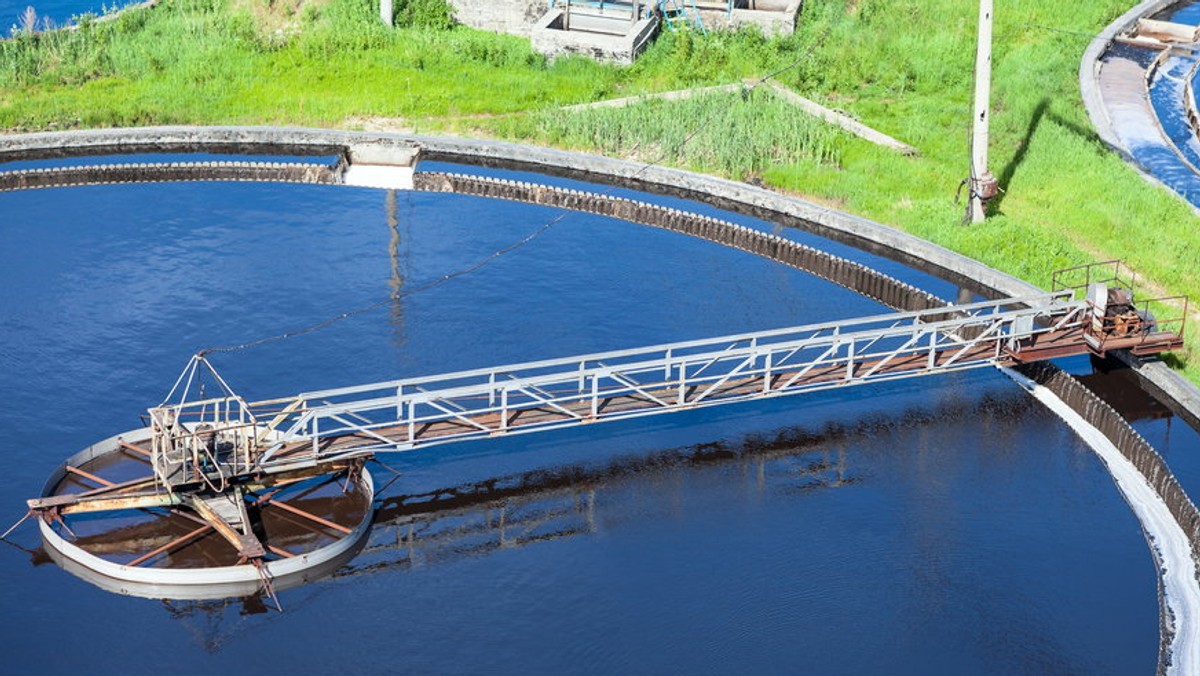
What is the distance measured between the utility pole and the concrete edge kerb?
227 centimetres

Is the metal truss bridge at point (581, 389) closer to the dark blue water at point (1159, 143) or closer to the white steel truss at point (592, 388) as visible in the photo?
the white steel truss at point (592, 388)

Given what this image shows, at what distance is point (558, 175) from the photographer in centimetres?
5431

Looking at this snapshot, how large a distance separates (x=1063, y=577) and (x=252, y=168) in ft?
109

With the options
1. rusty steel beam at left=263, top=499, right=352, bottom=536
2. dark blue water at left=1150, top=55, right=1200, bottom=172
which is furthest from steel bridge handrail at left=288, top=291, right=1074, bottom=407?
dark blue water at left=1150, top=55, right=1200, bottom=172

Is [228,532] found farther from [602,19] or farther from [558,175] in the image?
[602,19]

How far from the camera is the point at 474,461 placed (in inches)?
1425

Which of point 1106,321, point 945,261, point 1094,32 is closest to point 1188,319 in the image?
point 1106,321

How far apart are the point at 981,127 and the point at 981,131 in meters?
0.14

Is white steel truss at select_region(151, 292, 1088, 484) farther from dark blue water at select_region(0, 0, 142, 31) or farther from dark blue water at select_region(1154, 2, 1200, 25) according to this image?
dark blue water at select_region(0, 0, 142, 31)

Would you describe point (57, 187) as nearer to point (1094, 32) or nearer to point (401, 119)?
point (401, 119)

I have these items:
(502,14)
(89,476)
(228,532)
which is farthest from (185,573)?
(502,14)

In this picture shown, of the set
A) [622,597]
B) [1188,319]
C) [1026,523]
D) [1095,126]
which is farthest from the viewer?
[1095,126]

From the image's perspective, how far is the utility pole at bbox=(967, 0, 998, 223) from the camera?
150 ft

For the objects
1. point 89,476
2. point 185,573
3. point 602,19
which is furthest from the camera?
point 602,19
